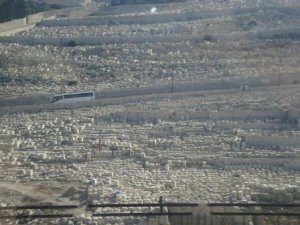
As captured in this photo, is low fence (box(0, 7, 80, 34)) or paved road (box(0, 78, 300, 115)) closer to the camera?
paved road (box(0, 78, 300, 115))

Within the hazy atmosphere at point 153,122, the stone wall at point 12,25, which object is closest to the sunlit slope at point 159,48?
the hazy atmosphere at point 153,122

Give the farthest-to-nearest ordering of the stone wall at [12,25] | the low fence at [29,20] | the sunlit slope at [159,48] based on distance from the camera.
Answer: the low fence at [29,20] → the stone wall at [12,25] → the sunlit slope at [159,48]

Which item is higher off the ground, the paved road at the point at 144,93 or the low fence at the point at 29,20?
the low fence at the point at 29,20

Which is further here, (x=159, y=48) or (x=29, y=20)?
(x=29, y=20)

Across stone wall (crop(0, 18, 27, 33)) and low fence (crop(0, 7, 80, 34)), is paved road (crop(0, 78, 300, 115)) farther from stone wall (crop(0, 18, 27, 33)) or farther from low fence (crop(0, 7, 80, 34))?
stone wall (crop(0, 18, 27, 33))

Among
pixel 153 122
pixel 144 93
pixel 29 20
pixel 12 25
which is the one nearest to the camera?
pixel 153 122

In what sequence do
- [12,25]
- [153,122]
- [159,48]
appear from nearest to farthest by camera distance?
[153,122], [159,48], [12,25]

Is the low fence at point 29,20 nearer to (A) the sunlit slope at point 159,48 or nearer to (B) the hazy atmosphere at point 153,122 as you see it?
(B) the hazy atmosphere at point 153,122

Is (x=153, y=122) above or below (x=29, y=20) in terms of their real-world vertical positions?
below

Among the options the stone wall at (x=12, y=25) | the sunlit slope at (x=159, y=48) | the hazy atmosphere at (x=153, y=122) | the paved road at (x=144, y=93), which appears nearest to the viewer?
the hazy atmosphere at (x=153, y=122)

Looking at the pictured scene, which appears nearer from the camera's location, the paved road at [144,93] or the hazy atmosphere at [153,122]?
the hazy atmosphere at [153,122]

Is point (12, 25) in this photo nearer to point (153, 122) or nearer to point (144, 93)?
point (144, 93)

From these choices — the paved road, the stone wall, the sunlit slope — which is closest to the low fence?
the stone wall

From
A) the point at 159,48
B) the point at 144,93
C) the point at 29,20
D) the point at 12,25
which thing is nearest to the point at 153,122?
the point at 144,93
